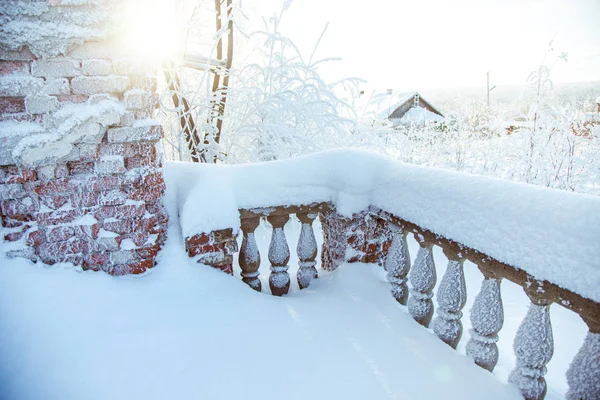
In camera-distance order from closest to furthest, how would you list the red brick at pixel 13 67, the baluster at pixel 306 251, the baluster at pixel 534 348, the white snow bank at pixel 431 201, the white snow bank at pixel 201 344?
the white snow bank at pixel 431 201 → the baluster at pixel 534 348 → the white snow bank at pixel 201 344 → the red brick at pixel 13 67 → the baluster at pixel 306 251

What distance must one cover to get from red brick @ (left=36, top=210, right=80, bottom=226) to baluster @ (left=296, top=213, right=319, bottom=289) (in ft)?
3.66

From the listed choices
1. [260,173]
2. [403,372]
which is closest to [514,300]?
[403,372]

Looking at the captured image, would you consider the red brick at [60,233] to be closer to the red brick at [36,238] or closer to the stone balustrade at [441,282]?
the red brick at [36,238]

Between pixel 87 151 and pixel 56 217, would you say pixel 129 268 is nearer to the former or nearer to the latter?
pixel 56 217

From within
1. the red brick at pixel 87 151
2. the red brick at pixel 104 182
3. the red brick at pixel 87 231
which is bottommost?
the red brick at pixel 87 231

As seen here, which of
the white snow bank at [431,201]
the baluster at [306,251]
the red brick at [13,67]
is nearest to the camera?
the white snow bank at [431,201]

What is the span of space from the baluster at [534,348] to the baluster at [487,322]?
0.13 metres

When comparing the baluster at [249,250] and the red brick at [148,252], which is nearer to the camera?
the red brick at [148,252]

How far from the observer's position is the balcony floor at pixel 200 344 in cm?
127

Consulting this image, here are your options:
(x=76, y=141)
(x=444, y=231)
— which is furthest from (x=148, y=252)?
(x=444, y=231)

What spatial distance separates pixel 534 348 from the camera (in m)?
1.18

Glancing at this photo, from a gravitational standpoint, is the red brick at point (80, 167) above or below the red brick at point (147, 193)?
above

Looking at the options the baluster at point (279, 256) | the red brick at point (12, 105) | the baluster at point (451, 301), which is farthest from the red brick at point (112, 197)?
the baluster at point (451, 301)

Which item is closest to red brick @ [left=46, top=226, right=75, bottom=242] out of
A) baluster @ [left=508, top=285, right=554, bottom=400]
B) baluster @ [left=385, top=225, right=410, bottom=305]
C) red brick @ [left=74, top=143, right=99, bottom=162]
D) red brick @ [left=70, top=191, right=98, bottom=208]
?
red brick @ [left=70, top=191, right=98, bottom=208]
